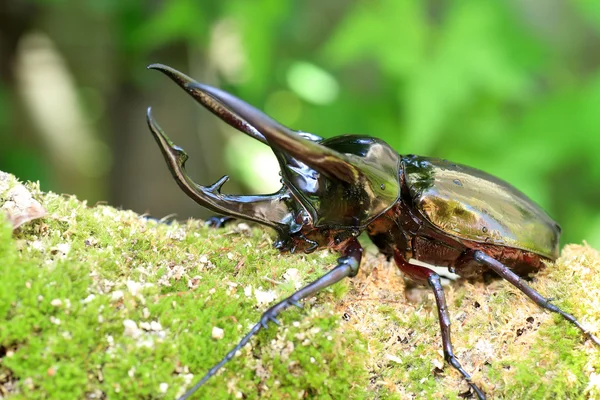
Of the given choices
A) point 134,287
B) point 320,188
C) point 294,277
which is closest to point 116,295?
point 134,287

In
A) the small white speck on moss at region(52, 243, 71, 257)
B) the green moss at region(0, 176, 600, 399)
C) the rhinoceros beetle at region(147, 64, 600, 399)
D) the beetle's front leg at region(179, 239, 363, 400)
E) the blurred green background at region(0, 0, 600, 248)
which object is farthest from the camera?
the blurred green background at region(0, 0, 600, 248)

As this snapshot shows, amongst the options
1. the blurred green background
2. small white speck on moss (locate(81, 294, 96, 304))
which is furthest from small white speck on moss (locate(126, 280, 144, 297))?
the blurred green background

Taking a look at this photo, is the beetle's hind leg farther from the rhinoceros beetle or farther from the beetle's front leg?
the beetle's front leg

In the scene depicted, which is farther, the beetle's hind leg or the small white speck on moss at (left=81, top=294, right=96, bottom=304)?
the beetle's hind leg

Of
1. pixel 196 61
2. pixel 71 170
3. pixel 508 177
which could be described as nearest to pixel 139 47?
pixel 196 61

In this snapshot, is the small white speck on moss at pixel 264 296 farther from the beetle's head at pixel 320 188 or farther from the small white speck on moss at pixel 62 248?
the small white speck on moss at pixel 62 248

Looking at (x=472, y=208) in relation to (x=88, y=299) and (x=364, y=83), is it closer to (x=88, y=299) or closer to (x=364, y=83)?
(x=88, y=299)

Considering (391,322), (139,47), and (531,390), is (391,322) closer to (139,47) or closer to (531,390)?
(531,390)
